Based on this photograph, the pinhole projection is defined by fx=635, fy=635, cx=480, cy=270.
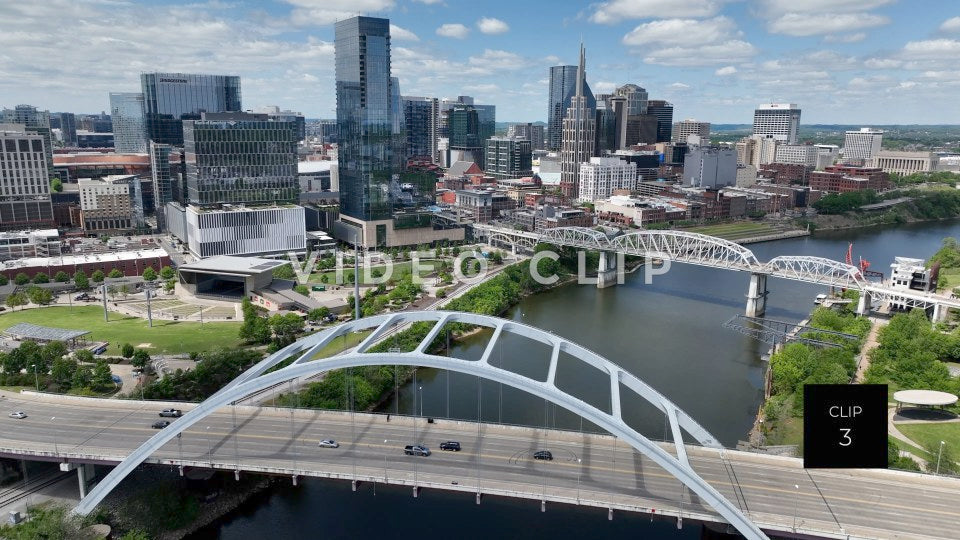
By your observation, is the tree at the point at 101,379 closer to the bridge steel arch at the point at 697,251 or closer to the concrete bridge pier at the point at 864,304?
the bridge steel arch at the point at 697,251

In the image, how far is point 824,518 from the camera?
14836 mm

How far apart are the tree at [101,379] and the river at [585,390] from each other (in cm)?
1039

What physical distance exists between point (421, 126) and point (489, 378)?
112 meters

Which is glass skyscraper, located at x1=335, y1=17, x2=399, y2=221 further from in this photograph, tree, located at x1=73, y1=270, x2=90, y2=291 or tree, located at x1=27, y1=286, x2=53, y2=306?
tree, located at x1=27, y1=286, x2=53, y2=306

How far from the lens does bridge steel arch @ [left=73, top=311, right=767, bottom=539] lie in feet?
49.0

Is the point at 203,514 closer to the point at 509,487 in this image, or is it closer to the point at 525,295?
the point at 509,487

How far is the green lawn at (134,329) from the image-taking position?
31.8 m

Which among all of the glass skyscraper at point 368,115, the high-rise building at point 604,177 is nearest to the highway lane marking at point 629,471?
the glass skyscraper at point 368,115

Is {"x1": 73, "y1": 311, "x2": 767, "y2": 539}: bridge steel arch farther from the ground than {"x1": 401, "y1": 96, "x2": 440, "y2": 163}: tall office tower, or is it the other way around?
{"x1": 401, "y1": 96, "x2": 440, "y2": 163}: tall office tower

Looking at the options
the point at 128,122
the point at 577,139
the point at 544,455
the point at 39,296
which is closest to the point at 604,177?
the point at 577,139

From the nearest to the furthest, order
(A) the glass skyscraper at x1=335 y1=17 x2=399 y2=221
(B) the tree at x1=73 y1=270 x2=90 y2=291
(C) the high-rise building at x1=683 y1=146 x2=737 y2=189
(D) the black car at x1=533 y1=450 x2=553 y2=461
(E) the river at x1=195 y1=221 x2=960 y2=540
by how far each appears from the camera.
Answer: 1. (D) the black car at x1=533 y1=450 x2=553 y2=461
2. (E) the river at x1=195 y1=221 x2=960 y2=540
3. (B) the tree at x1=73 y1=270 x2=90 y2=291
4. (A) the glass skyscraper at x1=335 y1=17 x2=399 y2=221
5. (C) the high-rise building at x1=683 y1=146 x2=737 y2=189

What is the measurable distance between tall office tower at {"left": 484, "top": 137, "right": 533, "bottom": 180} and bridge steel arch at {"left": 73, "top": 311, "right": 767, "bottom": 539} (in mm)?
86054

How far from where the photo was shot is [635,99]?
13125 centimetres

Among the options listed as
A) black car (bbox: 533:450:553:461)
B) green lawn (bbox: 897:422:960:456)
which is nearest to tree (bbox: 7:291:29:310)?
black car (bbox: 533:450:553:461)
